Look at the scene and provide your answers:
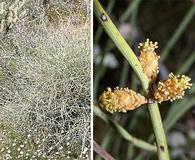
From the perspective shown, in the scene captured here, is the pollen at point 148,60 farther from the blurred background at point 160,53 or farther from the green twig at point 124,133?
the blurred background at point 160,53

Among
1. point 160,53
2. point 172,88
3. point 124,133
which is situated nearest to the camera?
point 172,88

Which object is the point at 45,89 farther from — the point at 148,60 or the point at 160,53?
the point at 160,53

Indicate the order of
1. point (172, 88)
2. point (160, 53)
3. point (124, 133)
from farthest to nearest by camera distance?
point (160, 53) < point (124, 133) < point (172, 88)

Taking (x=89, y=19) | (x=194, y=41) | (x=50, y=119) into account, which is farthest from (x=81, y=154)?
(x=194, y=41)

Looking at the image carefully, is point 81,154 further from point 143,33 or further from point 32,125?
point 143,33

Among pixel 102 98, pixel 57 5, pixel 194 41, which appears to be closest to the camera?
pixel 102 98

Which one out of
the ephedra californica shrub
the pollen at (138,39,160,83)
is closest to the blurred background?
the ephedra californica shrub

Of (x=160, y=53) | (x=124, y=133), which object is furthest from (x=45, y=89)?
(x=160, y=53)

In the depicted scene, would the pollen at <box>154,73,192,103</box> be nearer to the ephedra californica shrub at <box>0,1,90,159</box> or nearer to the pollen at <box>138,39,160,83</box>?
the pollen at <box>138,39,160,83</box>

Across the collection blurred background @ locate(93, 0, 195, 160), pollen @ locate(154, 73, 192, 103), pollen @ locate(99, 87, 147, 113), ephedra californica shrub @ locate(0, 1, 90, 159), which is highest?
pollen @ locate(154, 73, 192, 103)
